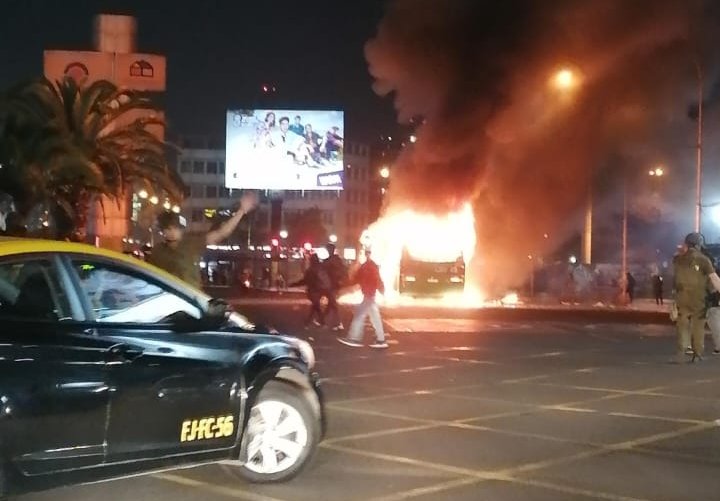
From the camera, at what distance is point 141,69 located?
37.1 meters

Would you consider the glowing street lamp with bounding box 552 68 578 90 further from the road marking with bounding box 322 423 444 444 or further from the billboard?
the road marking with bounding box 322 423 444 444

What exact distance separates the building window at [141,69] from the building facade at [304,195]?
76226 millimetres

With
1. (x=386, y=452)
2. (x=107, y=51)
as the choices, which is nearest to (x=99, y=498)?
(x=386, y=452)

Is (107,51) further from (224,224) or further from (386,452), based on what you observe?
(386,452)

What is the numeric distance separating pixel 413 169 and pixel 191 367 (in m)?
40.1

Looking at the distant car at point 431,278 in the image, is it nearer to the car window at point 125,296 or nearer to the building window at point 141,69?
the building window at point 141,69

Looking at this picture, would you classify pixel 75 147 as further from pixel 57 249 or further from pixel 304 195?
pixel 304 195

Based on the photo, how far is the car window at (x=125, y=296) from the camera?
6148 millimetres

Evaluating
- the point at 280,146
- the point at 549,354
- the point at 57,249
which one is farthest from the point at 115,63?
the point at 57,249

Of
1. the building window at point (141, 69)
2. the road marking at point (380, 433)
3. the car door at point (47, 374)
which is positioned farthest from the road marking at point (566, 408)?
the building window at point (141, 69)

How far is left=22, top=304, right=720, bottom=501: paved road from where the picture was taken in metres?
6.97

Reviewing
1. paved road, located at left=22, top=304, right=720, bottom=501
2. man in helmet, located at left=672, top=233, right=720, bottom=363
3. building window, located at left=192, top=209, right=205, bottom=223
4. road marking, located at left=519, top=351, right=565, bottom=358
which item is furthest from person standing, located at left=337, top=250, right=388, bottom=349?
building window, located at left=192, top=209, right=205, bottom=223

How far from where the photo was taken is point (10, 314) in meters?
5.63

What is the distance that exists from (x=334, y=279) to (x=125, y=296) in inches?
586
